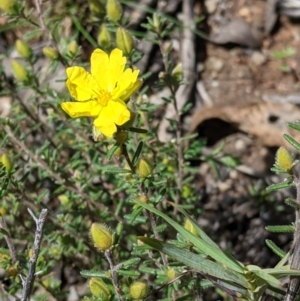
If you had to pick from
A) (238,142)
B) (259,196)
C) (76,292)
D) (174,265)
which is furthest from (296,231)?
(238,142)

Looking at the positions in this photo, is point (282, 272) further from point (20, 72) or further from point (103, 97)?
point (20, 72)

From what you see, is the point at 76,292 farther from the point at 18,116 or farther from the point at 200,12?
the point at 200,12

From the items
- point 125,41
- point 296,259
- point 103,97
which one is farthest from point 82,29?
point 296,259

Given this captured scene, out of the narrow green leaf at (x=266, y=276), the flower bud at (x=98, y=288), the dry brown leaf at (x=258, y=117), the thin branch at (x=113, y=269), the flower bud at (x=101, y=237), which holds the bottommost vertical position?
the dry brown leaf at (x=258, y=117)

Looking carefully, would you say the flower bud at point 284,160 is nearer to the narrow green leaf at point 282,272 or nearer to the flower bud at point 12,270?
the narrow green leaf at point 282,272

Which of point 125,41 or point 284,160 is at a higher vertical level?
point 125,41

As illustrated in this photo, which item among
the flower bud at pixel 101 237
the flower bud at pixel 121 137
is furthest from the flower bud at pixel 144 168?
the flower bud at pixel 101 237
